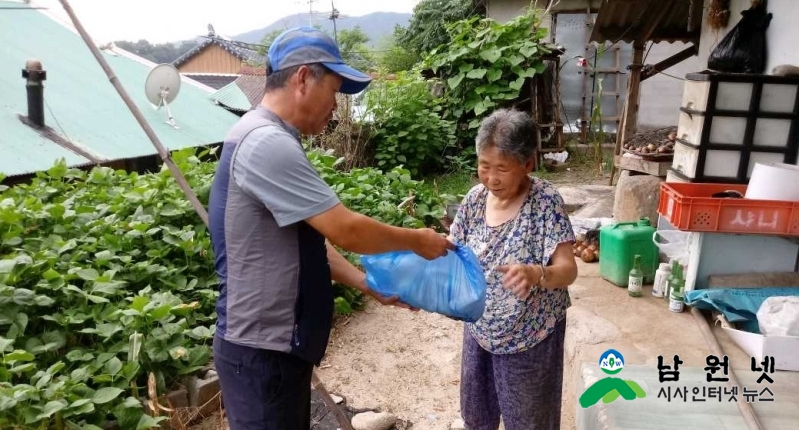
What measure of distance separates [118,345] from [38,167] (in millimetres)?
3138

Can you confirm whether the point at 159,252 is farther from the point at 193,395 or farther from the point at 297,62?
the point at 297,62

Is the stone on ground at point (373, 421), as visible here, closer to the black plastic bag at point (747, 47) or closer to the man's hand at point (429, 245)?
the man's hand at point (429, 245)

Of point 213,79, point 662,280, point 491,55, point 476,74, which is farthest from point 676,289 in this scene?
point 213,79

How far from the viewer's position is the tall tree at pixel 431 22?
1764cm

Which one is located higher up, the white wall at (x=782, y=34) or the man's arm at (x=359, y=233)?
the white wall at (x=782, y=34)

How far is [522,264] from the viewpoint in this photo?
6.38 feet

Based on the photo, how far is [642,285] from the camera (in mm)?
4105

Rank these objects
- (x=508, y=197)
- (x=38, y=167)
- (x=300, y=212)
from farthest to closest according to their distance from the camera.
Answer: (x=38, y=167) → (x=508, y=197) → (x=300, y=212)

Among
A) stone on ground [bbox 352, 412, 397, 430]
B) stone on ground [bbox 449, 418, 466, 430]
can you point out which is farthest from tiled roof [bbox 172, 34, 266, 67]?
stone on ground [bbox 449, 418, 466, 430]

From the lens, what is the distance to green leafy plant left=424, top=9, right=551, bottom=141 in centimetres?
985

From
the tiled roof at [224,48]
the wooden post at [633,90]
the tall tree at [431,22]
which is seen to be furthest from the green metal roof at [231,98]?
the tiled roof at [224,48]

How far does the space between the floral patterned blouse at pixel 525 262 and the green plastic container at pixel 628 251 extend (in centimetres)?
223

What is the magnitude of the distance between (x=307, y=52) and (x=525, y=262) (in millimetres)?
1052

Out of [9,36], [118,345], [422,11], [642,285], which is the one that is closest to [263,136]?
[118,345]
